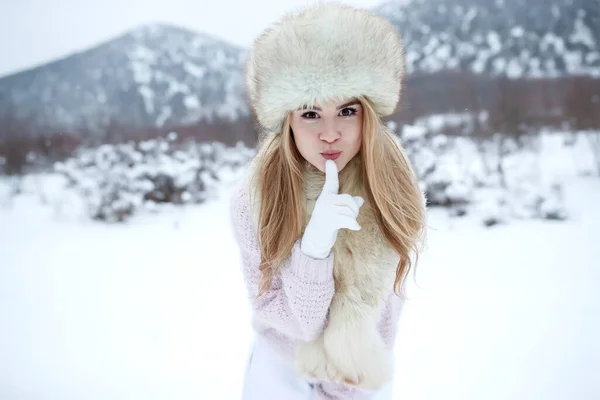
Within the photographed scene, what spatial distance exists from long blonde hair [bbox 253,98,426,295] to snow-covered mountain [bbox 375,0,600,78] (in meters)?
4.12

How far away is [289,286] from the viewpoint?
0.79 meters

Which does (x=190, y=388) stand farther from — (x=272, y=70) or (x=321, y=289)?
(x=272, y=70)

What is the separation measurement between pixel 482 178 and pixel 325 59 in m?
3.24

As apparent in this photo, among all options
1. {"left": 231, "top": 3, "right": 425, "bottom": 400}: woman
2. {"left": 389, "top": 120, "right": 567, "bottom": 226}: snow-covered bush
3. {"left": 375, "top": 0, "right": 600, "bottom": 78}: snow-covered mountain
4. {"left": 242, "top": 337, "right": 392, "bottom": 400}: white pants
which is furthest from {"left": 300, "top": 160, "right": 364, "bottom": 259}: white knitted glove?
{"left": 375, "top": 0, "right": 600, "bottom": 78}: snow-covered mountain

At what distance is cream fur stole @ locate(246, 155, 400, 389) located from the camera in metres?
0.77

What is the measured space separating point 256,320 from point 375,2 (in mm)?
3103

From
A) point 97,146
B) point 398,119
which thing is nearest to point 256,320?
point 398,119

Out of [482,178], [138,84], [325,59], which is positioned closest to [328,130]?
[325,59]

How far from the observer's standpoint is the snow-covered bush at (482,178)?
3.01 metres

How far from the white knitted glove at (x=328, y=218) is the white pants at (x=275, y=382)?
0.35m

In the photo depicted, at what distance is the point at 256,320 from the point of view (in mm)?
952

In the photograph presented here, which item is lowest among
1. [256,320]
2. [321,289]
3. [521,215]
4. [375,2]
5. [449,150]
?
[256,320]

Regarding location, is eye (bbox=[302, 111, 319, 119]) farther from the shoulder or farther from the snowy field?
the snowy field

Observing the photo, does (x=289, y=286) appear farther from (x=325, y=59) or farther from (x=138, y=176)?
(x=138, y=176)
